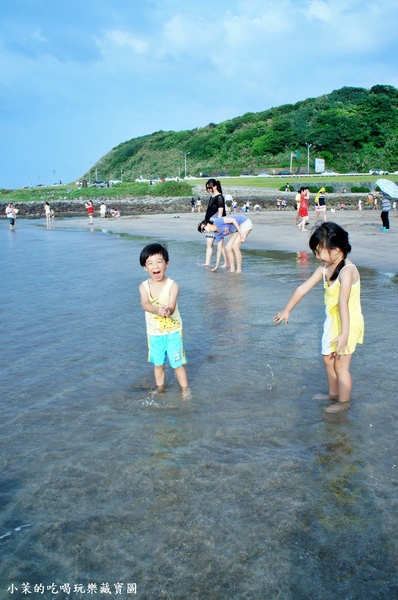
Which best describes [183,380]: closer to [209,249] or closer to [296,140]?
[209,249]

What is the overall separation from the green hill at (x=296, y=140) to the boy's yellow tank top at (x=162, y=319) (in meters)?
79.0

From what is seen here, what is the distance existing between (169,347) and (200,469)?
1.41 metres

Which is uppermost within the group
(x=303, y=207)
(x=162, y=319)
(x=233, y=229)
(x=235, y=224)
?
(x=303, y=207)

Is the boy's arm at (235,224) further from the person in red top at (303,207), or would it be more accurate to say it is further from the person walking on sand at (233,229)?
the person in red top at (303,207)

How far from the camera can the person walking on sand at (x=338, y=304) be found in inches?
159

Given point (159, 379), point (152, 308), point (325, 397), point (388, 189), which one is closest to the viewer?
point (152, 308)

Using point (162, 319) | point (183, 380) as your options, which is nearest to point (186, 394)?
point (183, 380)

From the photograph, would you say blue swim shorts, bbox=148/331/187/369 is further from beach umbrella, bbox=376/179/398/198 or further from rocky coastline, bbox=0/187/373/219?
rocky coastline, bbox=0/187/373/219

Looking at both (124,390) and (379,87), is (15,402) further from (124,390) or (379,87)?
(379,87)

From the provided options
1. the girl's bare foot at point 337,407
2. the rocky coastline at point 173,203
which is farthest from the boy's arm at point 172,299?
the rocky coastline at point 173,203

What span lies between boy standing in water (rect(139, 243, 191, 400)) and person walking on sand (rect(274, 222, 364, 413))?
34.6 inches

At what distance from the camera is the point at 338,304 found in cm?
419

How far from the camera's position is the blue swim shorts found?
463 cm

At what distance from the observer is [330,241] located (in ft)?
13.2
